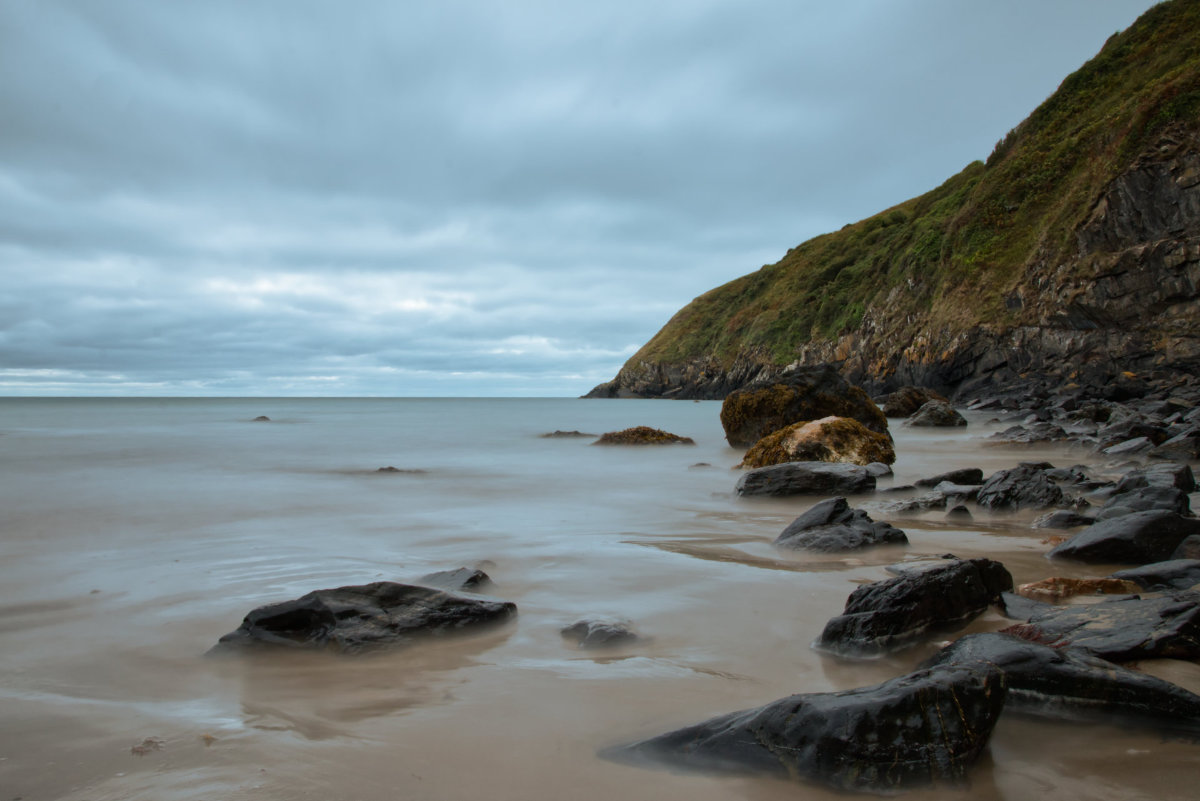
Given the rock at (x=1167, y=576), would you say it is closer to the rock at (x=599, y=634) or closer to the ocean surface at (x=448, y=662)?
the ocean surface at (x=448, y=662)

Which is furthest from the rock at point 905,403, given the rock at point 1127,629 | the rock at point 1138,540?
the rock at point 1127,629

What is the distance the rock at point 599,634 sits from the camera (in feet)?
9.95

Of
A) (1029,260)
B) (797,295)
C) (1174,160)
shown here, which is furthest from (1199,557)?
(797,295)

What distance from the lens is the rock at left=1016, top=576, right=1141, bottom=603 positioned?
10.9 feet

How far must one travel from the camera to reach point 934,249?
42.8 meters

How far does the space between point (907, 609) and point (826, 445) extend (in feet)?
23.3

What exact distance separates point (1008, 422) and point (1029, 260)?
16.1m

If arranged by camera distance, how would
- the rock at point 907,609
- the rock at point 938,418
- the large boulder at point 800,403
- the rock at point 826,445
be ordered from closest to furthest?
the rock at point 907,609 < the rock at point 826,445 < the large boulder at point 800,403 < the rock at point 938,418

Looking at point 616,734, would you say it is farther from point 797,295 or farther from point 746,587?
point 797,295

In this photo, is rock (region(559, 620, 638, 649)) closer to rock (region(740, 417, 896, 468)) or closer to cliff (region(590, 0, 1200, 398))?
rock (region(740, 417, 896, 468))

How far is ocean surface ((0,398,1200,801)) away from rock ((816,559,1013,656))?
0.30ft

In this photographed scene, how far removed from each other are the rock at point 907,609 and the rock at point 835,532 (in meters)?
1.59

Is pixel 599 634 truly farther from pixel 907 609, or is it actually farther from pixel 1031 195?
pixel 1031 195

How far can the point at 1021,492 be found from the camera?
6281mm
